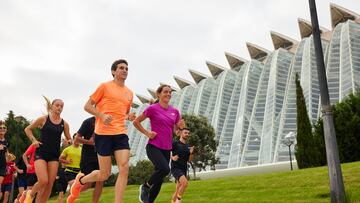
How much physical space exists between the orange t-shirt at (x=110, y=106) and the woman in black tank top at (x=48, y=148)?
147 cm

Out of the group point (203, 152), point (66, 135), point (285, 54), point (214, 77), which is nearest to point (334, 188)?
point (66, 135)

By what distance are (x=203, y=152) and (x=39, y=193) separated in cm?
3871

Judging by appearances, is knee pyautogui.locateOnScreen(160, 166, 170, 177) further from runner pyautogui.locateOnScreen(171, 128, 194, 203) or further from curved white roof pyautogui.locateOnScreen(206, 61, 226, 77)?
curved white roof pyautogui.locateOnScreen(206, 61, 226, 77)

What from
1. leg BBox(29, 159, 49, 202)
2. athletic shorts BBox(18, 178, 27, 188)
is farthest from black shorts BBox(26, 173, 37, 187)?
leg BBox(29, 159, 49, 202)

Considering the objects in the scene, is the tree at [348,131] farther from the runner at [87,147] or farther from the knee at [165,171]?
the knee at [165,171]

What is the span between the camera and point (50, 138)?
285 inches

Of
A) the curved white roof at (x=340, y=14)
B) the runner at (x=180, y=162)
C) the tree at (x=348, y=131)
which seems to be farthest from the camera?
the curved white roof at (x=340, y=14)

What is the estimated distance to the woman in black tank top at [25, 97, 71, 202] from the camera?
7027 millimetres

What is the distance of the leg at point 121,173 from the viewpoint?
18.9ft

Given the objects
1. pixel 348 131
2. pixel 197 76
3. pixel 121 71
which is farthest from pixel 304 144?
pixel 197 76

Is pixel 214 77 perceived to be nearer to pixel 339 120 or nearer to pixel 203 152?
pixel 203 152

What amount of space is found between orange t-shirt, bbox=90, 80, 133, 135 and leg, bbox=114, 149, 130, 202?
1.01 feet

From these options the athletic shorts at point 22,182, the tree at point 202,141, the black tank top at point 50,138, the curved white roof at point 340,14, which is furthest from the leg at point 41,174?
the curved white roof at point 340,14

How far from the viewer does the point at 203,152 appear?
4538 cm
